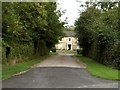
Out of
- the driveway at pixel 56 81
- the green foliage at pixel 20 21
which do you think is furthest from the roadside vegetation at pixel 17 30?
the driveway at pixel 56 81

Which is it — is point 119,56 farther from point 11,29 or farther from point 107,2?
point 107,2

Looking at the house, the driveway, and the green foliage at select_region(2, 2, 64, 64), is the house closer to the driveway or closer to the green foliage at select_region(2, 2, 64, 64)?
the green foliage at select_region(2, 2, 64, 64)

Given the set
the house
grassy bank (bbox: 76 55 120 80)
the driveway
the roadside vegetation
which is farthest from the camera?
the house

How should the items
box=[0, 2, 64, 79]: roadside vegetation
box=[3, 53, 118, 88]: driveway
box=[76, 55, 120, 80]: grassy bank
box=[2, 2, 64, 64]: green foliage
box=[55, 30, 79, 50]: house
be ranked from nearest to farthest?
box=[3, 53, 118, 88]: driveway < box=[76, 55, 120, 80]: grassy bank < box=[0, 2, 64, 79]: roadside vegetation < box=[2, 2, 64, 64]: green foliage < box=[55, 30, 79, 50]: house

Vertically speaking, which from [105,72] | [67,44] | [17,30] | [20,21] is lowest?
[105,72]

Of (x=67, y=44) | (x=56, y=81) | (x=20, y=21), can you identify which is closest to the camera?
(x=56, y=81)

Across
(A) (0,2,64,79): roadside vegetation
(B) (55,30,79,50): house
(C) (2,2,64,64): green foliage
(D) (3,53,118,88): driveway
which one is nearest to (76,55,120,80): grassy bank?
(D) (3,53,118,88): driveway

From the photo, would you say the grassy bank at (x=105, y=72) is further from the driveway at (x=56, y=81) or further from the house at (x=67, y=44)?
the house at (x=67, y=44)

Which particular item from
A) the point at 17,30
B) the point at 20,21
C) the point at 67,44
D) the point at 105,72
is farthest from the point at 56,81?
the point at 67,44

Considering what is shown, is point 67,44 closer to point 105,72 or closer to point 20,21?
point 20,21

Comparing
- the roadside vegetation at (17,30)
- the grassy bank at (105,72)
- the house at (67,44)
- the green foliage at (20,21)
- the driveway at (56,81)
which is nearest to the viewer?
the driveway at (56,81)

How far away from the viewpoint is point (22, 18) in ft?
106

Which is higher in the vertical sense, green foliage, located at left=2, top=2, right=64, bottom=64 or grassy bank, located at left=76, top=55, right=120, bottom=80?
green foliage, located at left=2, top=2, right=64, bottom=64

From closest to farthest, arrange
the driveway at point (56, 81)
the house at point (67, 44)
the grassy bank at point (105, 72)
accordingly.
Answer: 1. the driveway at point (56, 81)
2. the grassy bank at point (105, 72)
3. the house at point (67, 44)
